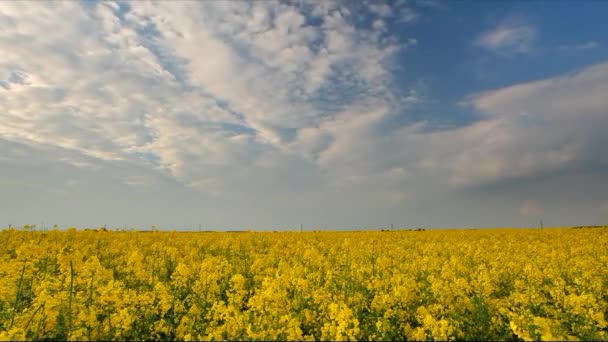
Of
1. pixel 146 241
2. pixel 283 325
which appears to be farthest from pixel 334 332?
pixel 146 241

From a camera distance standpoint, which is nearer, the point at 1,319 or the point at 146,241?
the point at 1,319

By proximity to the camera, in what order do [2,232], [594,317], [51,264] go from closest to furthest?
[594,317], [51,264], [2,232]

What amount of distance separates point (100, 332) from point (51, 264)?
8.82 m

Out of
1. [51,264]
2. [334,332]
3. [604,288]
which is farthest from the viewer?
[51,264]

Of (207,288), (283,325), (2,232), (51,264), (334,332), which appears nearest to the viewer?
(334,332)

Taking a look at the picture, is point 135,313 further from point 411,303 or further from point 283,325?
point 411,303

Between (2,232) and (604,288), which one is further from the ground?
(2,232)

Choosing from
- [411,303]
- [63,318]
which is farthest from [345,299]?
[63,318]

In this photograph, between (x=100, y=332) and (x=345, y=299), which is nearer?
(x=100, y=332)

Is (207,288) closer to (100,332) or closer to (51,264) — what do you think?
(100,332)

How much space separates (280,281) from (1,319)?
5598 mm

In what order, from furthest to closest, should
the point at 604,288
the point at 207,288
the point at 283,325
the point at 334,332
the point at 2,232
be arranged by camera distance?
the point at 2,232 → the point at 604,288 → the point at 207,288 → the point at 283,325 → the point at 334,332

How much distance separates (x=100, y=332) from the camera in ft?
22.1

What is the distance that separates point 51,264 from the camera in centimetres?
1358
